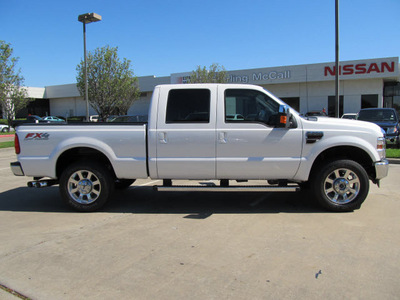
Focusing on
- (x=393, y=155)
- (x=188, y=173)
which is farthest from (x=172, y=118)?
(x=393, y=155)

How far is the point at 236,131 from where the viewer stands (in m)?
5.27

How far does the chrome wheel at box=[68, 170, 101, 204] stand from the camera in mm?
5570

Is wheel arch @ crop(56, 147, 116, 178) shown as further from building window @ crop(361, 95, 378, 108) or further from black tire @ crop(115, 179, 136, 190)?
building window @ crop(361, 95, 378, 108)

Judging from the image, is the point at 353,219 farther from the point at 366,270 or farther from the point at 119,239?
the point at 119,239

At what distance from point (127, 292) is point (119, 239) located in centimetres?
138

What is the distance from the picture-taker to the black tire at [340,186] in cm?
530

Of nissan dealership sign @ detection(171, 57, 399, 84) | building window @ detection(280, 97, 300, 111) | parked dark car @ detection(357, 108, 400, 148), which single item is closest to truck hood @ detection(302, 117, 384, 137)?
parked dark car @ detection(357, 108, 400, 148)

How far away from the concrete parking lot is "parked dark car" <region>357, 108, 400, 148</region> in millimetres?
A: 9125

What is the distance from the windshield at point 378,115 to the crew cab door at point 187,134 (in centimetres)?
1186

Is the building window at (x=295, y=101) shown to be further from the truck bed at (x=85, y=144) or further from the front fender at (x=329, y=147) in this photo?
the truck bed at (x=85, y=144)

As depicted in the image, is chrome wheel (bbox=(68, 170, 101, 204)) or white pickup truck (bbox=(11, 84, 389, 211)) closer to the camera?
white pickup truck (bbox=(11, 84, 389, 211))

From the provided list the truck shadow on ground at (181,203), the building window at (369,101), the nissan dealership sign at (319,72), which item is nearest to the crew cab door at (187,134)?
the truck shadow on ground at (181,203)

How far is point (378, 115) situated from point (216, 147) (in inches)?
497

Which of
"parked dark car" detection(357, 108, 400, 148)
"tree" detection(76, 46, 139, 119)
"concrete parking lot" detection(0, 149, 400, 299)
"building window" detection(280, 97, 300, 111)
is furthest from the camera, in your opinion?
"building window" detection(280, 97, 300, 111)
